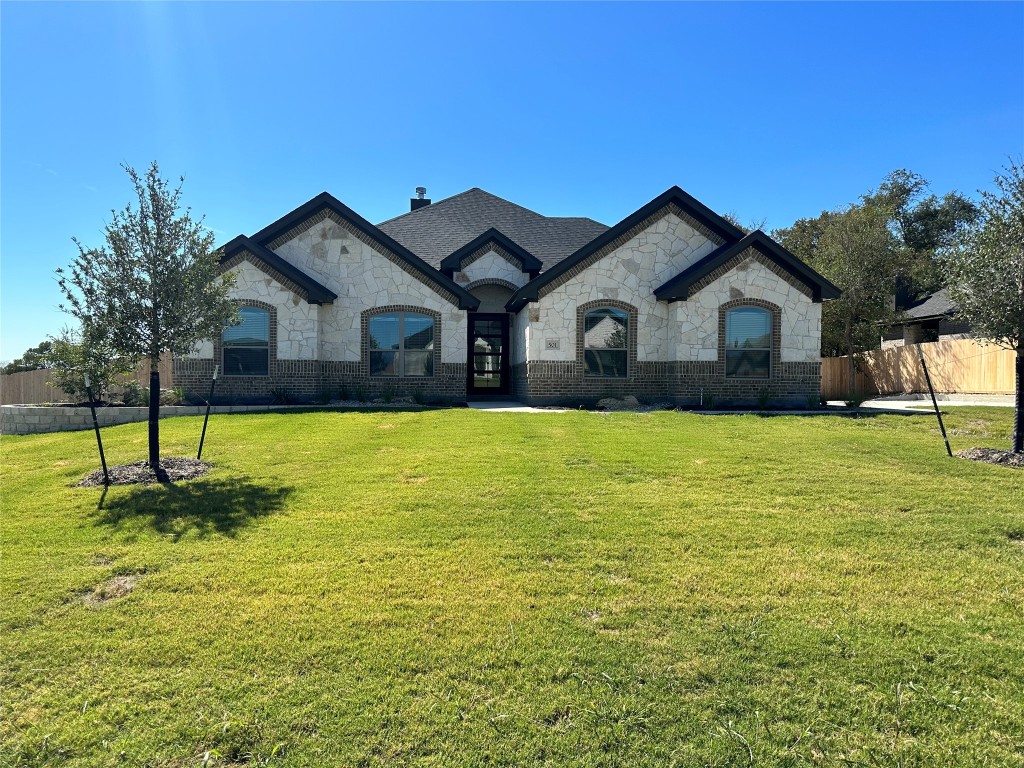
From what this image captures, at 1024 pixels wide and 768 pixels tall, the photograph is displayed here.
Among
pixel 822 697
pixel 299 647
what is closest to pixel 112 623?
pixel 299 647

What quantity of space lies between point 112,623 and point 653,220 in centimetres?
1645

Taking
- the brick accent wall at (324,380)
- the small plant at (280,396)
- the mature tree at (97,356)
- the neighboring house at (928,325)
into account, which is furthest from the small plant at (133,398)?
the neighboring house at (928,325)

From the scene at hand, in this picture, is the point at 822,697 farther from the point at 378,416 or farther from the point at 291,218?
the point at 291,218

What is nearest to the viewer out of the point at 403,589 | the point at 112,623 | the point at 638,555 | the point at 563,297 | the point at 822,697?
the point at 822,697

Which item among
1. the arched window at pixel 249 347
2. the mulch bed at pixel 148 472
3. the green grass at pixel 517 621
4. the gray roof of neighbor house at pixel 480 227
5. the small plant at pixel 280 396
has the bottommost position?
the green grass at pixel 517 621

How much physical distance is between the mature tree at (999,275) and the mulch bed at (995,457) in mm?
402

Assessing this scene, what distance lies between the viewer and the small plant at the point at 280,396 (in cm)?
1594

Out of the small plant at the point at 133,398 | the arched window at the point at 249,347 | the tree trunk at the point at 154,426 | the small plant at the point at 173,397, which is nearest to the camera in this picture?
the tree trunk at the point at 154,426

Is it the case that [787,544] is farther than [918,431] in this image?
No

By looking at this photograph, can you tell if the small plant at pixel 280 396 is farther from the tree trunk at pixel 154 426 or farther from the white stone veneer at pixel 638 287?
the tree trunk at pixel 154 426

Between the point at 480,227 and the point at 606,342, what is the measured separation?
7818 mm

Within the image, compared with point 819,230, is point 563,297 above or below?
below

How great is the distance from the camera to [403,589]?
4039mm

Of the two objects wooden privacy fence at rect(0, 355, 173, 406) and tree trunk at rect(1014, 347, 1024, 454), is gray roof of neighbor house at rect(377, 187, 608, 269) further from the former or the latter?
tree trunk at rect(1014, 347, 1024, 454)
